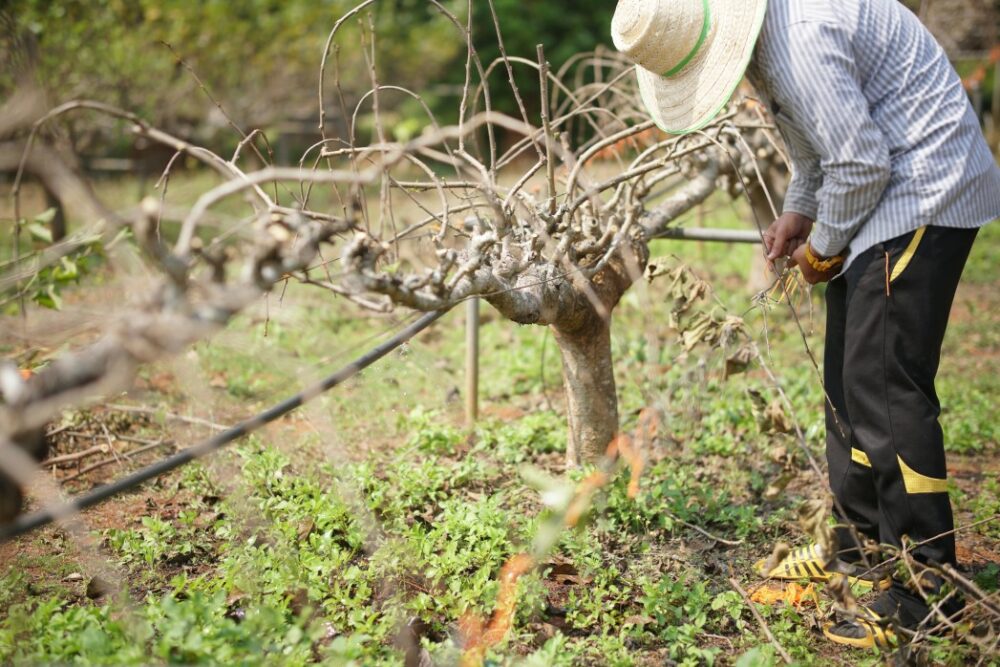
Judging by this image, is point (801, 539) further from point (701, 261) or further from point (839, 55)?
point (701, 261)

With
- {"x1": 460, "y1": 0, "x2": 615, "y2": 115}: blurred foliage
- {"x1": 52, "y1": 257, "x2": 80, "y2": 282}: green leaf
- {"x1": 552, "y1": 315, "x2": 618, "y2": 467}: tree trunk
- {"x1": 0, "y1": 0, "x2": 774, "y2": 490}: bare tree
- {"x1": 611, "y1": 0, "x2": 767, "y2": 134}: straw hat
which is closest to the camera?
{"x1": 0, "y1": 0, "x2": 774, "y2": 490}: bare tree

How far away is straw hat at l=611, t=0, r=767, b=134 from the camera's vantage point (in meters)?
2.02

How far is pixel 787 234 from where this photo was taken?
242 centimetres

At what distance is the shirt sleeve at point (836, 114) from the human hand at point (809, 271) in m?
0.23

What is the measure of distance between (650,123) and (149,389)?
8.24ft

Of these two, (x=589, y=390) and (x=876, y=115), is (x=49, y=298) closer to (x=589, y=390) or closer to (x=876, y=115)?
(x=589, y=390)

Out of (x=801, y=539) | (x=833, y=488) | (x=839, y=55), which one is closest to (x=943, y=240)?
(x=839, y=55)

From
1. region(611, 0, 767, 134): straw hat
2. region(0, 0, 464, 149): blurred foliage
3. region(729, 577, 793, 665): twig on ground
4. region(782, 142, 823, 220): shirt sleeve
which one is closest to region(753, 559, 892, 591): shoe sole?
region(729, 577, 793, 665): twig on ground

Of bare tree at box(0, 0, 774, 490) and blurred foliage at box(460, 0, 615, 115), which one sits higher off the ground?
bare tree at box(0, 0, 774, 490)

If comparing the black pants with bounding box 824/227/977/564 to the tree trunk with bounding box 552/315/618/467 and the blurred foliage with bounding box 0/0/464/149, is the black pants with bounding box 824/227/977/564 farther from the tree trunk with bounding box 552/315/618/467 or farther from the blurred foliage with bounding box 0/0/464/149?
the blurred foliage with bounding box 0/0/464/149

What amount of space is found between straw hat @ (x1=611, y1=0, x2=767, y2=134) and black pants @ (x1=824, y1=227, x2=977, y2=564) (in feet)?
1.81

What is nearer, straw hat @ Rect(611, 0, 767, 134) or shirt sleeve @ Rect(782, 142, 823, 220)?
straw hat @ Rect(611, 0, 767, 134)

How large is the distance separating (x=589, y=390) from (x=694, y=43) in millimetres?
1223

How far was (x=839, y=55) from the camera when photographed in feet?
6.29
